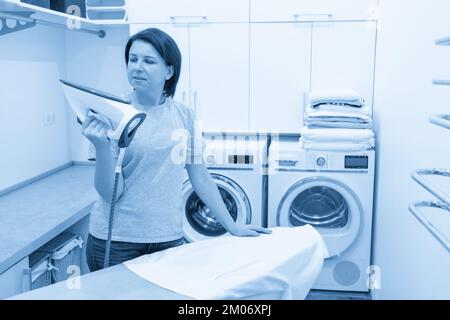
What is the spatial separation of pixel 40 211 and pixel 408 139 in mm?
1714

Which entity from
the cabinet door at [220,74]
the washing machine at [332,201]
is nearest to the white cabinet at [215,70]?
the cabinet door at [220,74]

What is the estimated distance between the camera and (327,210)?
2934 millimetres

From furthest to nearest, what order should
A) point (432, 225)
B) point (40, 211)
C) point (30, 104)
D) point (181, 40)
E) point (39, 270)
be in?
point (181, 40)
point (30, 104)
point (40, 211)
point (39, 270)
point (432, 225)

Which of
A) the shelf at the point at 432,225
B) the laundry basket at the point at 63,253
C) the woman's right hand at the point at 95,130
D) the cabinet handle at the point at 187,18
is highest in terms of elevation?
the cabinet handle at the point at 187,18

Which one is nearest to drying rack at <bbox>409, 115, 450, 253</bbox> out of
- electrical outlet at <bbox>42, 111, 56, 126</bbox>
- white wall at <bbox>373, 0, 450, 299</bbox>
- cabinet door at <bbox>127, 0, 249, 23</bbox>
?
white wall at <bbox>373, 0, 450, 299</bbox>

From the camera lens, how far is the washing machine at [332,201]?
2797 mm

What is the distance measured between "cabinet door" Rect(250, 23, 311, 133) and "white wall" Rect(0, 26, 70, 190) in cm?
133

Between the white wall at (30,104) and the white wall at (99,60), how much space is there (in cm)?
9

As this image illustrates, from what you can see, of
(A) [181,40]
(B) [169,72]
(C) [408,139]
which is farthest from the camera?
(A) [181,40]

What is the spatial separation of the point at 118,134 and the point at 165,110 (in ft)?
1.09

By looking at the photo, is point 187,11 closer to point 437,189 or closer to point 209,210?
point 209,210

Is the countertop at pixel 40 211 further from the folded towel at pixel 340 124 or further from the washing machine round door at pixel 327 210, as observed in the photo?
the folded towel at pixel 340 124

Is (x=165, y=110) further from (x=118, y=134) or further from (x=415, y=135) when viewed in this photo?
(x=415, y=135)

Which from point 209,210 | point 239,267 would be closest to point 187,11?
point 209,210
